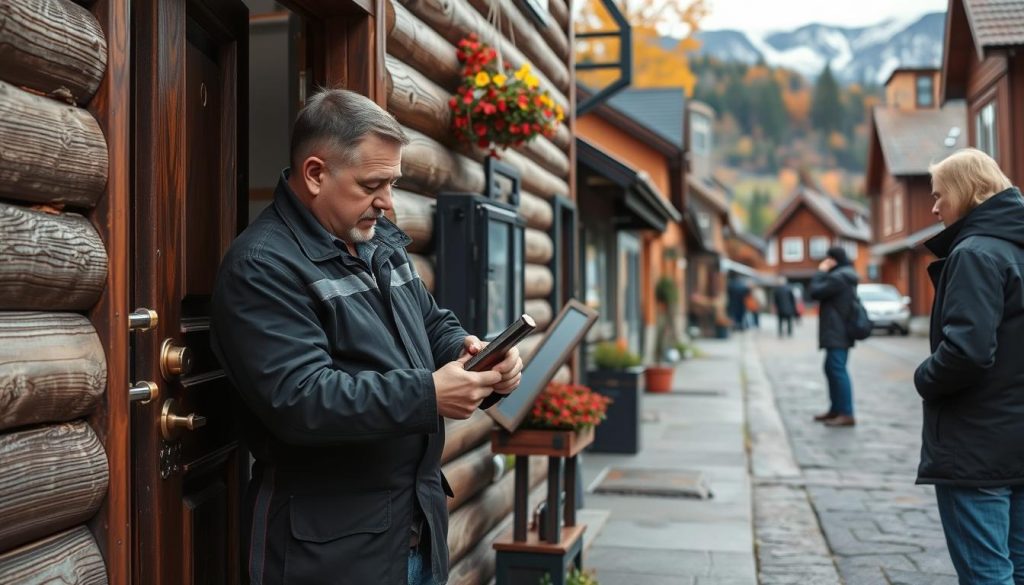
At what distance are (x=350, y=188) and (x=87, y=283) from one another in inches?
25.4

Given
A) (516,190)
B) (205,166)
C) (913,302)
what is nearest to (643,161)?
(516,190)

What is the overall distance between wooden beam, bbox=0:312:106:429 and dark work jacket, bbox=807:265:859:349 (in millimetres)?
9474

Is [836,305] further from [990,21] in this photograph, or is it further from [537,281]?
[990,21]

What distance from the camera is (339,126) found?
8.11 ft

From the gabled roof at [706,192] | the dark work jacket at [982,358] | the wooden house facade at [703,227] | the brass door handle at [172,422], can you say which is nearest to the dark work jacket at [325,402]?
the brass door handle at [172,422]

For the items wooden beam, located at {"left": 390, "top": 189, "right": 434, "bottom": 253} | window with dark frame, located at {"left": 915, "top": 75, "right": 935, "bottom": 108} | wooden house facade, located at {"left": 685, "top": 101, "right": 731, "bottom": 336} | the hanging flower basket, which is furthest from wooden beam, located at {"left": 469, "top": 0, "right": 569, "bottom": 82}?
window with dark frame, located at {"left": 915, "top": 75, "right": 935, "bottom": 108}

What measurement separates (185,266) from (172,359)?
300mm

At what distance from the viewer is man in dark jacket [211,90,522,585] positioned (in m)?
2.27

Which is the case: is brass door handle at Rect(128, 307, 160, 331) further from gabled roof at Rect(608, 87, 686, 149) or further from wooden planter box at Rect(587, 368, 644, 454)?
gabled roof at Rect(608, 87, 686, 149)

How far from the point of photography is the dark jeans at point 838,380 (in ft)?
35.5

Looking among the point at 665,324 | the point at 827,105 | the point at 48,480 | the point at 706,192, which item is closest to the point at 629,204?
the point at 665,324

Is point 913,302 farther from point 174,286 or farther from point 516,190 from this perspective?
point 174,286

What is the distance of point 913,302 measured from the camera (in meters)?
37.5

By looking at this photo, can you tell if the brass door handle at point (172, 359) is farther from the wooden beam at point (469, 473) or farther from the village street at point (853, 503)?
the village street at point (853, 503)
